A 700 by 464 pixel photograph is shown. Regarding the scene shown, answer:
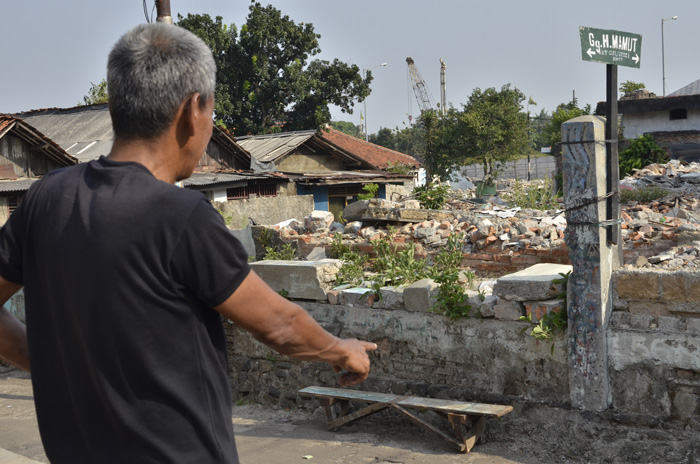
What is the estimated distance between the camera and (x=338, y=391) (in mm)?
6324

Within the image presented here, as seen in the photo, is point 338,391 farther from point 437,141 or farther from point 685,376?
point 437,141

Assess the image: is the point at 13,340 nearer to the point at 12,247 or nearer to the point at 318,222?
the point at 12,247

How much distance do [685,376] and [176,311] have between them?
4497mm

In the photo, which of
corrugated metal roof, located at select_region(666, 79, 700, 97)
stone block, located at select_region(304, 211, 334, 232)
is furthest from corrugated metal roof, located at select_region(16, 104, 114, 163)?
corrugated metal roof, located at select_region(666, 79, 700, 97)

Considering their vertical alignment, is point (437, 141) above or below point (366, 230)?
above

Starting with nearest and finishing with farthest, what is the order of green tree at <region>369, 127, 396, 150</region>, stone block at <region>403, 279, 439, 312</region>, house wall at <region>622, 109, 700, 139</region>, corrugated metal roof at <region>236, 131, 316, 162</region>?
1. stone block at <region>403, 279, 439, 312</region>
2. house wall at <region>622, 109, 700, 139</region>
3. corrugated metal roof at <region>236, 131, 316, 162</region>
4. green tree at <region>369, 127, 396, 150</region>

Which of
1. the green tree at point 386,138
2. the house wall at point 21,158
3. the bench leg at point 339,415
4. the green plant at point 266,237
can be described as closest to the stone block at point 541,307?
the bench leg at point 339,415

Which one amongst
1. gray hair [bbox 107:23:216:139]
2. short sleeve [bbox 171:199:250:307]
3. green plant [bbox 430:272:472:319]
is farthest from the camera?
green plant [bbox 430:272:472:319]

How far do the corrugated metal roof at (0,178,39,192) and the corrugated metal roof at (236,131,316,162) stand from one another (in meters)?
8.33

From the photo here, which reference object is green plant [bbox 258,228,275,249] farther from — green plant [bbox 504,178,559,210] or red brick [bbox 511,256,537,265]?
green plant [bbox 504,178,559,210]

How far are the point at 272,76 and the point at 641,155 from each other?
16741mm

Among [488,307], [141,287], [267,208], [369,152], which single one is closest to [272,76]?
[369,152]

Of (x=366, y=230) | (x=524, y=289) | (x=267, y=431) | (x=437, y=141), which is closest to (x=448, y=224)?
(x=366, y=230)

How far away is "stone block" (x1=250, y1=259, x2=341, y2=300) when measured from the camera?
685 centimetres
